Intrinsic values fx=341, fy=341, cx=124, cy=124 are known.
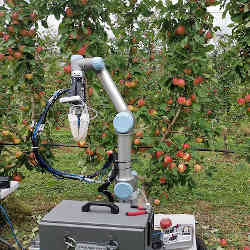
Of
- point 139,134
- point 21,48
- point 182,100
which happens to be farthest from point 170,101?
point 21,48


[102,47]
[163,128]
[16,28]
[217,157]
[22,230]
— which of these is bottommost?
[22,230]

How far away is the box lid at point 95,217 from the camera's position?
1476mm

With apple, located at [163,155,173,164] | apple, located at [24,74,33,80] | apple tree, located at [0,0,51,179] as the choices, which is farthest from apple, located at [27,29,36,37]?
apple, located at [163,155,173,164]

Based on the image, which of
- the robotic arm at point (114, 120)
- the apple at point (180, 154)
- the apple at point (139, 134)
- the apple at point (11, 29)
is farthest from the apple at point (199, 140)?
the apple at point (11, 29)

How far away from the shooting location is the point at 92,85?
301cm

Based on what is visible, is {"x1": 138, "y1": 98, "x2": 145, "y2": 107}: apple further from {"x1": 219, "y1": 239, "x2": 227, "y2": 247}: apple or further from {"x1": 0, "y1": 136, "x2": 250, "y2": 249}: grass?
{"x1": 219, "y1": 239, "x2": 227, "y2": 247}: apple

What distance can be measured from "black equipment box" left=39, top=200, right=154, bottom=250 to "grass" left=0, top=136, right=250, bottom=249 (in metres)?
1.66

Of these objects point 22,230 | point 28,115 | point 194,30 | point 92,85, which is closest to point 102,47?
point 92,85

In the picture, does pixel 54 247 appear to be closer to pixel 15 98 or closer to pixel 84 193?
pixel 15 98

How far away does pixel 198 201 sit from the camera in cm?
408

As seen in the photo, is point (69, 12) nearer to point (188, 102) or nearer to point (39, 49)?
point (39, 49)

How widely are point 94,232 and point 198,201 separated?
2851 millimetres

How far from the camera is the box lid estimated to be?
58.1 inches

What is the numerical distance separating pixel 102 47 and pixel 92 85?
0.35m
